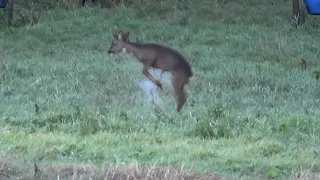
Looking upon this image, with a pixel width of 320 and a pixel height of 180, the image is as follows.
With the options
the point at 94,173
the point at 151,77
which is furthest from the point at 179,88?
the point at 94,173

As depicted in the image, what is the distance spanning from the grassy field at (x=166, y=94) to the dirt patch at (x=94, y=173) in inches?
0.8

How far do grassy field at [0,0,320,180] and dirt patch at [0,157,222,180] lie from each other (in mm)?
19

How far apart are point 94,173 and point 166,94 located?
13.0 ft

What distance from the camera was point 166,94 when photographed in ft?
34.8

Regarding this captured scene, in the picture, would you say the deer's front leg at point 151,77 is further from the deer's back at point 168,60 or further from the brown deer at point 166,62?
the deer's back at point 168,60

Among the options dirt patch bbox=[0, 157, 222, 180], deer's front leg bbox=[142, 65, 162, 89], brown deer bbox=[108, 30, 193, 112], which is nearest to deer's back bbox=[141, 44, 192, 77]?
brown deer bbox=[108, 30, 193, 112]

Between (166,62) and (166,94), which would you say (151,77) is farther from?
(166,94)

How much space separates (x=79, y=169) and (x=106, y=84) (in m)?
4.99

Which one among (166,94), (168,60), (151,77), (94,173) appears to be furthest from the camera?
(166,94)

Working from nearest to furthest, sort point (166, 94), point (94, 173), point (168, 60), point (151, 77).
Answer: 1. point (94, 173)
2. point (168, 60)
3. point (151, 77)
4. point (166, 94)

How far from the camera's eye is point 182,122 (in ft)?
30.5

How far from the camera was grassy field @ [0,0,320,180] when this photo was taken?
24.8 feet

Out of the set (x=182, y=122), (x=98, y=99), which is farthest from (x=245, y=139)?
(x=98, y=99)

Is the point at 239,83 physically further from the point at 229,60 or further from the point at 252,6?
the point at 252,6
